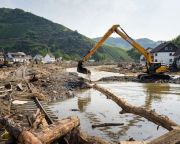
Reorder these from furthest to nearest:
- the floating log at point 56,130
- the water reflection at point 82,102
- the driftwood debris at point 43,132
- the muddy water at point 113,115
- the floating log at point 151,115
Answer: the water reflection at point 82,102
the muddy water at point 113,115
the floating log at point 151,115
the floating log at point 56,130
the driftwood debris at point 43,132

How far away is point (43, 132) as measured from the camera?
27.3 feet

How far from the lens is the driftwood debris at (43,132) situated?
7502 mm

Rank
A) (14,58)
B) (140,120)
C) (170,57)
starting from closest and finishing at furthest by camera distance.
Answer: (140,120)
(170,57)
(14,58)

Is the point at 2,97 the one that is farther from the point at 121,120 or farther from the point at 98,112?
the point at 121,120

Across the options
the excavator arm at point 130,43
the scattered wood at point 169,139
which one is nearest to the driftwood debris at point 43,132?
the scattered wood at point 169,139

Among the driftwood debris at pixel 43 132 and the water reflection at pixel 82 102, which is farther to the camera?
the water reflection at pixel 82 102

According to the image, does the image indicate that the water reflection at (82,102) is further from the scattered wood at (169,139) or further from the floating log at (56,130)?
the scattered wood at (169,139)

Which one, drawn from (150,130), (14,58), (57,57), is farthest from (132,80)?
(57,57)

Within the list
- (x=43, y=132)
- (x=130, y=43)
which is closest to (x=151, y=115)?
(x=43, y=132)

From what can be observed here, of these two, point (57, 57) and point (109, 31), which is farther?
point (57, 57)

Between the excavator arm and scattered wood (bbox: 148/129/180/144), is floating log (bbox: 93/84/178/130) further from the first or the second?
the excavator arm

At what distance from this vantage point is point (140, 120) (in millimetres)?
17562

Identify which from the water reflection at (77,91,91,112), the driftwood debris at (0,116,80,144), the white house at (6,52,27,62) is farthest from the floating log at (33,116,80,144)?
the white house at (6,52,27,62)

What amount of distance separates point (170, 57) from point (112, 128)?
254 ft
